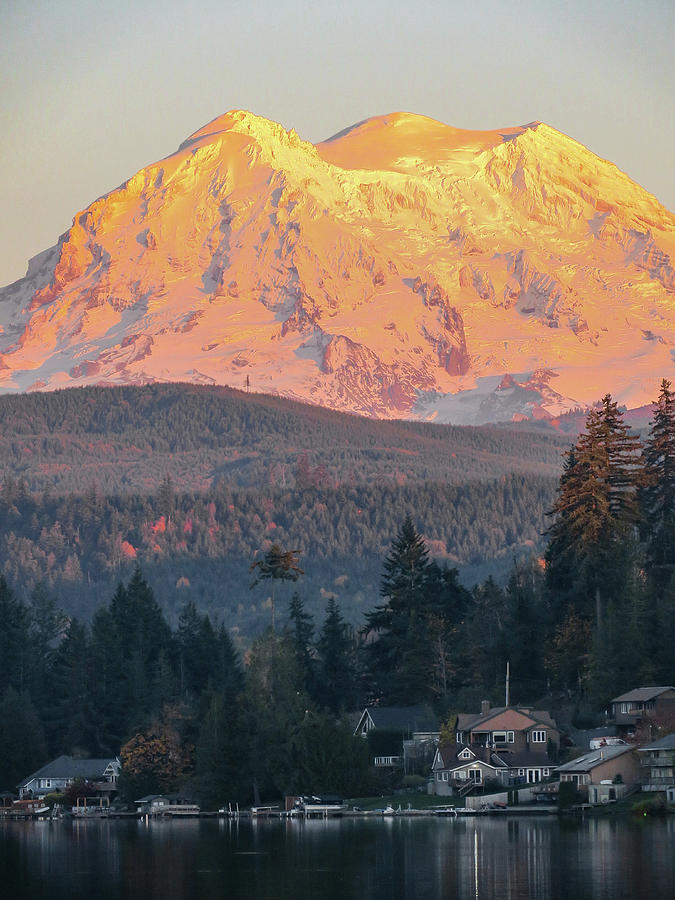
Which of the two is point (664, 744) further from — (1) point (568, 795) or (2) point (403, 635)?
(2) point (403, 635)

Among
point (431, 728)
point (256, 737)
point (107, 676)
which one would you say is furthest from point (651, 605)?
point (107, 676)

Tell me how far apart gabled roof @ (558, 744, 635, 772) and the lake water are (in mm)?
5113

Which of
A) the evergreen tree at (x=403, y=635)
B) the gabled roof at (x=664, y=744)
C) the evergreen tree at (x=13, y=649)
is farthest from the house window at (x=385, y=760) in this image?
the evergreen tree at (x=13, y=649)

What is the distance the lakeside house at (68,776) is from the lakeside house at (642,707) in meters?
41.1

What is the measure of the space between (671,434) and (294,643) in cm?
3447

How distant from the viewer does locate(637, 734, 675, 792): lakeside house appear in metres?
116

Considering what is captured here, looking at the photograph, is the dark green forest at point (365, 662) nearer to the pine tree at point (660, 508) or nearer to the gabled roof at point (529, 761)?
the pine tree at point (660, 508)

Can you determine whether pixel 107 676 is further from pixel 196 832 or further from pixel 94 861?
pixel 94 861

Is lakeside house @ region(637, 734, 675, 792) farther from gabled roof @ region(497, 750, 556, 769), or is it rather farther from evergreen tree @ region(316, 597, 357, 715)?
evergreen tree @ region(316, 597, 357, 715)

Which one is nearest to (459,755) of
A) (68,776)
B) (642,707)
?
(642,707)

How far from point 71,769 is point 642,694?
151ft

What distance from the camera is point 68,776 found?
5851 inches

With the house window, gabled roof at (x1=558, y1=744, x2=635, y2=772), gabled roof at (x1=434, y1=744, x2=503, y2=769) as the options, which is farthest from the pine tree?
the house window

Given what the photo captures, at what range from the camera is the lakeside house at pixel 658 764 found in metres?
A: 116
